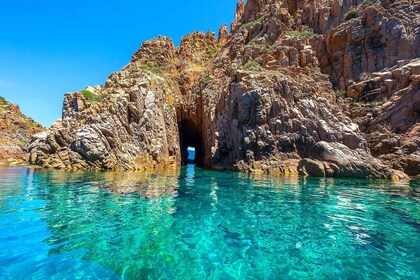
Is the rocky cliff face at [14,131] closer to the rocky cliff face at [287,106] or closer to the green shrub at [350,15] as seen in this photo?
the rocky cliff face at [287,106]

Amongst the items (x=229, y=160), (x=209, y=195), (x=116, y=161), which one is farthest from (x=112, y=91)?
(x=209, y=195)

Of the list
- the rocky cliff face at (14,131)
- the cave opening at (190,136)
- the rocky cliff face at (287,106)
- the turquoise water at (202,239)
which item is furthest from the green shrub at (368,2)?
the rocky cliff face at (14,131)

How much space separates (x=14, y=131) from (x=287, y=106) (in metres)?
79.8

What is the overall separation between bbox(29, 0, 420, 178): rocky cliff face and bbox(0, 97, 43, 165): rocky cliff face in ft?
68.4

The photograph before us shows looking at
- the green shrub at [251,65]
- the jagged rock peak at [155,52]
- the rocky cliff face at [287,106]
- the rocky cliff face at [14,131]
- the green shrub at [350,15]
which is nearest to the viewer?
the rocky cliff face at [287,106]

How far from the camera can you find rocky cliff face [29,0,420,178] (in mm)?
35812

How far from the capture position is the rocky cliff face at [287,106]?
35.8 meters

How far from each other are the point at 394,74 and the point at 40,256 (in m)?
53.9

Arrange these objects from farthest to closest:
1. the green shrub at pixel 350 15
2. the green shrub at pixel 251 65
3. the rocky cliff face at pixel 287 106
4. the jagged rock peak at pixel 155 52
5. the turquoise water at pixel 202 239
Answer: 1. the jagged rock peak at pixel 155 52
2. the green shrub at pixel 350 15
3. the green shrub at pixel 251 65
4. the rocky cliff face at pixel 287 106
5. the turquoise water at pixel 202 239

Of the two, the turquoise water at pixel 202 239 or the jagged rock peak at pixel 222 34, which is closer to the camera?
the turquoise water at pixel 202 239

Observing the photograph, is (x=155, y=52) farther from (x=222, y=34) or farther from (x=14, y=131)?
(x=14, y=131)

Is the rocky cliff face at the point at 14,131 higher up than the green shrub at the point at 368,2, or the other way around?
the green shrub at the point at 368,2

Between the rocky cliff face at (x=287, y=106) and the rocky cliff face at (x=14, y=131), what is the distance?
20847 millimetres

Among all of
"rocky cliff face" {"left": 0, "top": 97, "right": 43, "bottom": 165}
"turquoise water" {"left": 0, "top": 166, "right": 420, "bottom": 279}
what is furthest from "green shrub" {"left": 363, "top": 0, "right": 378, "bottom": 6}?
"rocky cliff face" {"left": 0, "top": 97, "right": 43, "bottom": 165}
